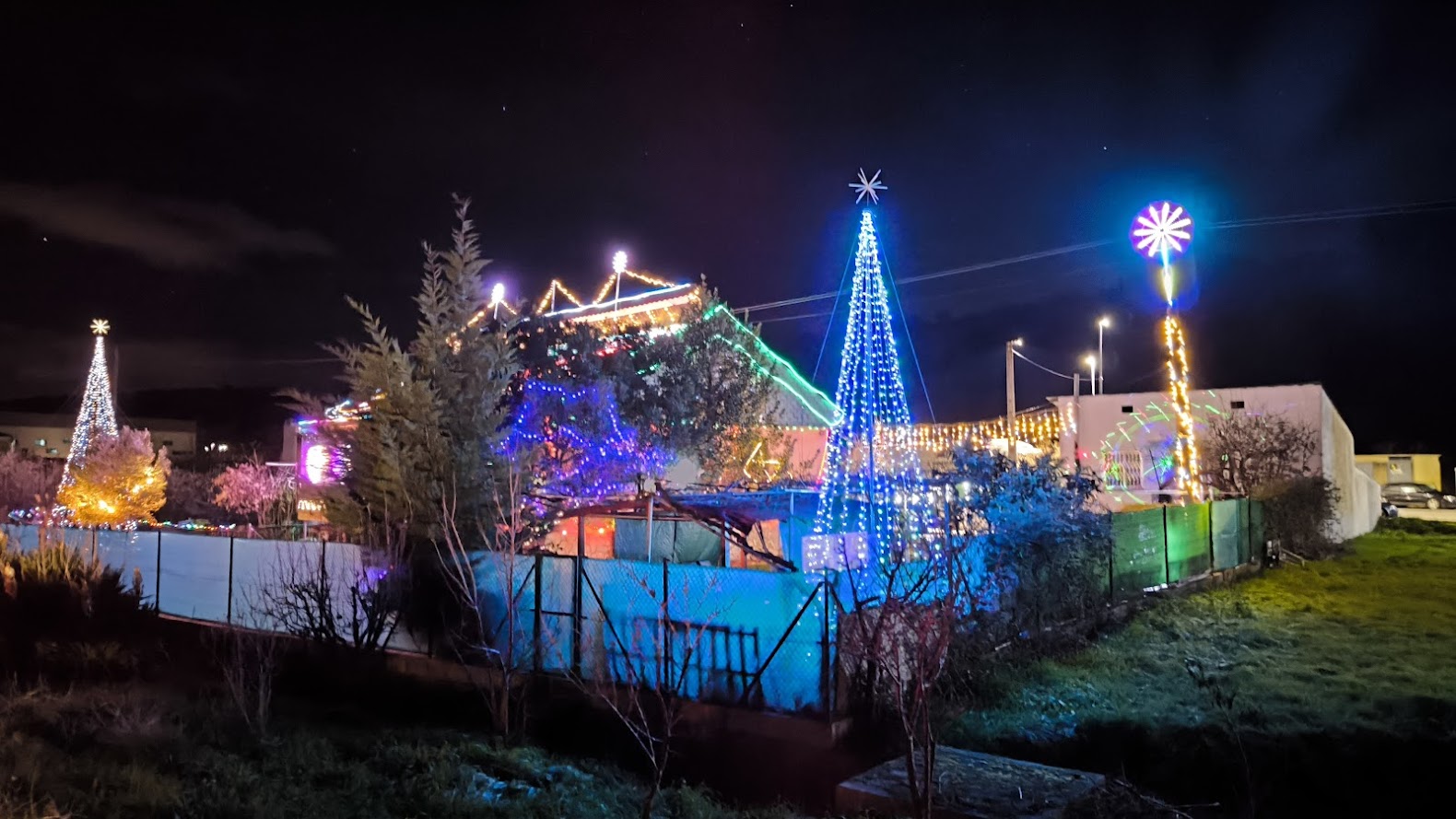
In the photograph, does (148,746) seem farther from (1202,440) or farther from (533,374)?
(1202,440)

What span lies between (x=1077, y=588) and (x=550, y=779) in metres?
7.19

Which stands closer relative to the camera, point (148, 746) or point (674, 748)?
point (148, 746)

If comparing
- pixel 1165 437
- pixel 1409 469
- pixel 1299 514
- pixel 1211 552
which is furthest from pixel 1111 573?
pixel 1409 469

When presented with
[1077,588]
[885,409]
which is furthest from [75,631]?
[1077,588]

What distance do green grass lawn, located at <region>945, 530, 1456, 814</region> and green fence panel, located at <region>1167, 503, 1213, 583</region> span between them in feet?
4.58

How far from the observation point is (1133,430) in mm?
28766

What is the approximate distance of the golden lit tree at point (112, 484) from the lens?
23.2 m

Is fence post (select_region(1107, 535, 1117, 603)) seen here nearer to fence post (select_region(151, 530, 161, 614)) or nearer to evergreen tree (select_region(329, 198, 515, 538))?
evergreen tree (select_region(329, 198, 515, 538))

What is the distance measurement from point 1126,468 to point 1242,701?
21835mm

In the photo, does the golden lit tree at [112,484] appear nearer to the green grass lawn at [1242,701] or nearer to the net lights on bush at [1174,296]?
the green grass lawn at [1242,701]

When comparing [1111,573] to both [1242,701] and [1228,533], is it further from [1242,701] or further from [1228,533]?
[1228,533]

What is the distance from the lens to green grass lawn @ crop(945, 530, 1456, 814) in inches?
261

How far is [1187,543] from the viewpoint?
1523cm

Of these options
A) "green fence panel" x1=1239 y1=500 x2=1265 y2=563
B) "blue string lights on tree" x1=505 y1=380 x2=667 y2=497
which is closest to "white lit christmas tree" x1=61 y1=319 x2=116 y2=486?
"blue string lights on tree" x1=505 y1=380 x2=667 y2=497
